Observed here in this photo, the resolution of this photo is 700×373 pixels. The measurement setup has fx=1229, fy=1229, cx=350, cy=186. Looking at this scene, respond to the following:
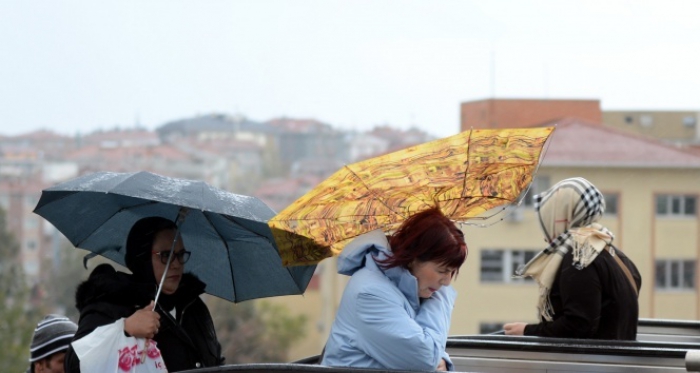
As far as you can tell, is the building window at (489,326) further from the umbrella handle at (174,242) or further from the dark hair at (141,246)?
the dark hair at (141,246)

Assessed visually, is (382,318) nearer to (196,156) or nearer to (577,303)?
(577,303)

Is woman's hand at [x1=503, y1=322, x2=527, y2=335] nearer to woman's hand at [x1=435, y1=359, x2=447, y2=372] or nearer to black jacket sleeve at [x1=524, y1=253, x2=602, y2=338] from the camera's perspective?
black jacket sleeve at [x1=524, y1=253, x2=602, y2=338]

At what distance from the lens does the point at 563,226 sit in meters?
5.13

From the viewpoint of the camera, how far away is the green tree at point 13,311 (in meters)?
59.5

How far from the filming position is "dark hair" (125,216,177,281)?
4343 mm

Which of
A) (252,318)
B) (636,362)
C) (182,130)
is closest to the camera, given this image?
(636,362)

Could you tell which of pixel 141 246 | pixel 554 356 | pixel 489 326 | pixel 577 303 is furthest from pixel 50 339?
pixel 489 326

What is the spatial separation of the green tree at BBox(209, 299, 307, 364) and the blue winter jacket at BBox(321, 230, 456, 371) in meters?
61.8

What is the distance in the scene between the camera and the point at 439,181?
3752mm

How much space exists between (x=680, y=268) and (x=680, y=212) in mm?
3269

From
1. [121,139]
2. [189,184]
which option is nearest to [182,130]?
[121,139]

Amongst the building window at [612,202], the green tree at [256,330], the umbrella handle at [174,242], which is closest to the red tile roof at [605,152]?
the building window at [612,202]

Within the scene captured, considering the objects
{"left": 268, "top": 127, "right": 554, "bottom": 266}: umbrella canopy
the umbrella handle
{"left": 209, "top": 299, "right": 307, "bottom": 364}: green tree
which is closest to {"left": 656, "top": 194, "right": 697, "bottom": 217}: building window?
{"left": 209, "top": 299, "right": 307, "bottom": 364}: green tree

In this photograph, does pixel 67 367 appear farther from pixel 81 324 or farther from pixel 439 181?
pixel 439 181
